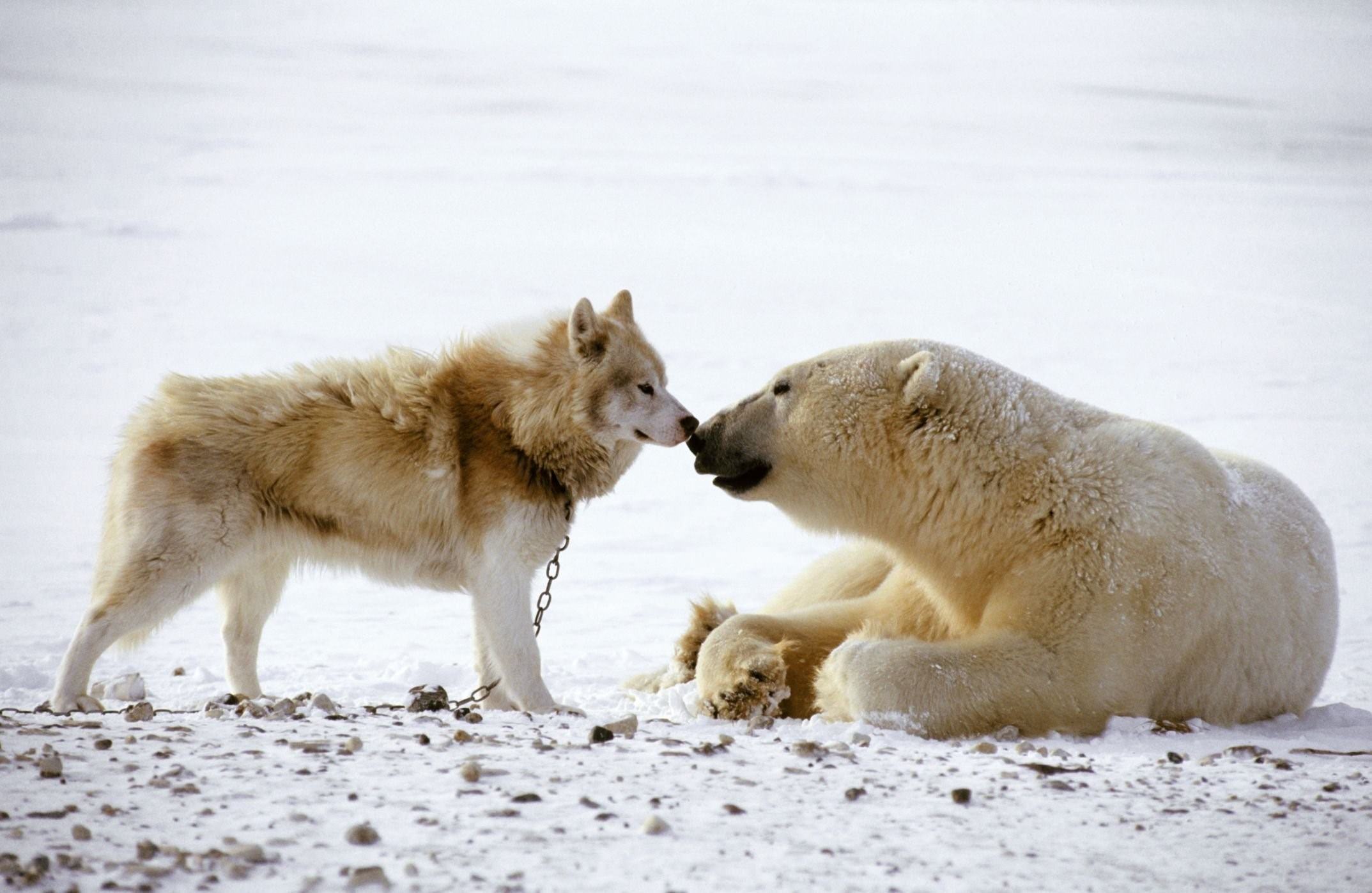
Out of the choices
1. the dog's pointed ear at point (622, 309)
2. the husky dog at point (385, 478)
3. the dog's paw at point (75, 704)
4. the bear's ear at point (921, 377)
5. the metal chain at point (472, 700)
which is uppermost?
the dog's pointed ear at point (622, 309)

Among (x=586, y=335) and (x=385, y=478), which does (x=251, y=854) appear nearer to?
(x=385, y=478)

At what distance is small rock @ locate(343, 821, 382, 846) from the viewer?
10.5 ft

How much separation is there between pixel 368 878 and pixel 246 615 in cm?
319

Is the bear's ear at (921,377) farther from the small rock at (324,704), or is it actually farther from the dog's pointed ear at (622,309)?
the small rock at (324,704)

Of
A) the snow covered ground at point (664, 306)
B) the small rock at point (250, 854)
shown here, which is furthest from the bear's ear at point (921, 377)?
the small rock at point (250, 854)

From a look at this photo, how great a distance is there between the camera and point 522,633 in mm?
5527

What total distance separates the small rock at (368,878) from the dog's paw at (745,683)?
7.25 ft

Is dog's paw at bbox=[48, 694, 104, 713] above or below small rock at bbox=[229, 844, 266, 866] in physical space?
below

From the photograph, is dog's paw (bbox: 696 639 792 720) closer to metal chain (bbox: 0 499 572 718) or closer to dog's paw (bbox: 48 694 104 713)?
metal chain (bbox: 0 499 572 718)

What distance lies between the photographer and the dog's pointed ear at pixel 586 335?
19.0 ft

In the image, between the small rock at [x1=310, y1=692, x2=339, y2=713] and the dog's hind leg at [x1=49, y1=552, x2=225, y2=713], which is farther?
the dog's hind leg at [x1=49, y1=552, x2=225, y2=713]

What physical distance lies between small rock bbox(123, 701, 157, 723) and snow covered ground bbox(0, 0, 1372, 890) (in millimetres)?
171

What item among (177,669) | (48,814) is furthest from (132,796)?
(177,669)

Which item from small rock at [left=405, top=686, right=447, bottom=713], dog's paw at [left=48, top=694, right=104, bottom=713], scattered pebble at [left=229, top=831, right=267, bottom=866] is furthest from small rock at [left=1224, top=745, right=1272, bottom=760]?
dog's paw at [left=48, top=694, right=104, bottom=713]
